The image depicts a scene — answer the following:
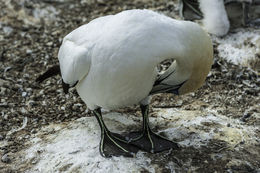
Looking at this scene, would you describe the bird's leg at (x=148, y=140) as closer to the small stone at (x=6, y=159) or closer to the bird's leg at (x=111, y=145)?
the bird's leg at (x=111, y=145)

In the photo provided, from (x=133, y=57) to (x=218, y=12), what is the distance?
9.88 ft

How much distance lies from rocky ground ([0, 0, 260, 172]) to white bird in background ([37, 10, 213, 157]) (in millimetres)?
510

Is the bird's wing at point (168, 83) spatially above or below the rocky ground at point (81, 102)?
above

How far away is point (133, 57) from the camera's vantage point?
285 cm

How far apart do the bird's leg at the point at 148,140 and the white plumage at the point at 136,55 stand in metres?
0.53

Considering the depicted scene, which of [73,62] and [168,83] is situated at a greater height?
[73,62]

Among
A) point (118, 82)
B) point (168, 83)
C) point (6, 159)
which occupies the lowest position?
point (6, 159)

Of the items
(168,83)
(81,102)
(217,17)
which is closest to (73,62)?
(168,83)

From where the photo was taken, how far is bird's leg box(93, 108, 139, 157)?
3.44m

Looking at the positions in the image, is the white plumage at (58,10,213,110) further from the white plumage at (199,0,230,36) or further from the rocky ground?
the white plumage at (199,0,230,36)

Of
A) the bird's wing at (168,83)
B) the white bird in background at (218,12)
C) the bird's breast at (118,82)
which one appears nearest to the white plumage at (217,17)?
the white bird in background at (218,12)

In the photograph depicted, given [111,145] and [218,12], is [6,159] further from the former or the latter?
[218,12]

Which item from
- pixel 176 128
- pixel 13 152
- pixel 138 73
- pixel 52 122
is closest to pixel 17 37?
pixel 52 122

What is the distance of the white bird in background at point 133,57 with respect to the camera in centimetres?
286
